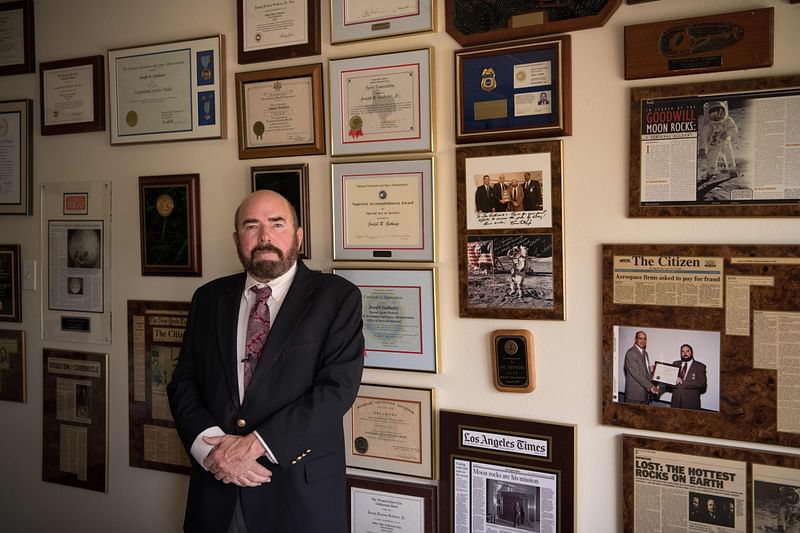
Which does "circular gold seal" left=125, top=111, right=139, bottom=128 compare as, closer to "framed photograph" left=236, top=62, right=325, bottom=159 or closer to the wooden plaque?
"framed photograph" left=236, top=62, right=325, bottom=159

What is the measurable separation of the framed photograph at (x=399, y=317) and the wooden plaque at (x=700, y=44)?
0.90 m

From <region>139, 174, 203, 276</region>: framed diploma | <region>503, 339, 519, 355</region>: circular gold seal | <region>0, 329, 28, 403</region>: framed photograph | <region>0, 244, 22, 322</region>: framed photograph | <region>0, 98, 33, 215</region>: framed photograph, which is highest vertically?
<region>0, 98, 33, 215</region>: framed photograph

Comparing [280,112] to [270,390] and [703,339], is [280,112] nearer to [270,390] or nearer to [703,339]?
[270,390]

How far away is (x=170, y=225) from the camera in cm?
252

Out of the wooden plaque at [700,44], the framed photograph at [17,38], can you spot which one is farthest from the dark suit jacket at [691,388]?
the framed photograph at [17,38]

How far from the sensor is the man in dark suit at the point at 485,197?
6.64 ft

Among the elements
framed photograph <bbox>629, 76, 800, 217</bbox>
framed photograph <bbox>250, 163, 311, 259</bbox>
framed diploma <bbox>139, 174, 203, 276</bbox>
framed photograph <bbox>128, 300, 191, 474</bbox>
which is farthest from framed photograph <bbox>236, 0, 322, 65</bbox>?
framed photograph <bbox>629, 76, 800, 217</bbox>

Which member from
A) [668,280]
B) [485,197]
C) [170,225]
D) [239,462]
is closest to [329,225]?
[485,197]

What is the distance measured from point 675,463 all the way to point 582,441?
0.86 ft

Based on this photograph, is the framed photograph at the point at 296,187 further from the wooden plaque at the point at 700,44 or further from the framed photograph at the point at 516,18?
the wooden plaque at the point at 700,44

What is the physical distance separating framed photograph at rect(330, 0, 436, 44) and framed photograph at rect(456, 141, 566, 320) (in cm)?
46

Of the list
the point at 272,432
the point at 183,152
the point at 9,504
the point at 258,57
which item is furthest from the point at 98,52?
the point at 9,504

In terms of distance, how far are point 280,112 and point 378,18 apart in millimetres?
483

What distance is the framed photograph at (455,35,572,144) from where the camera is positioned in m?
1.91
